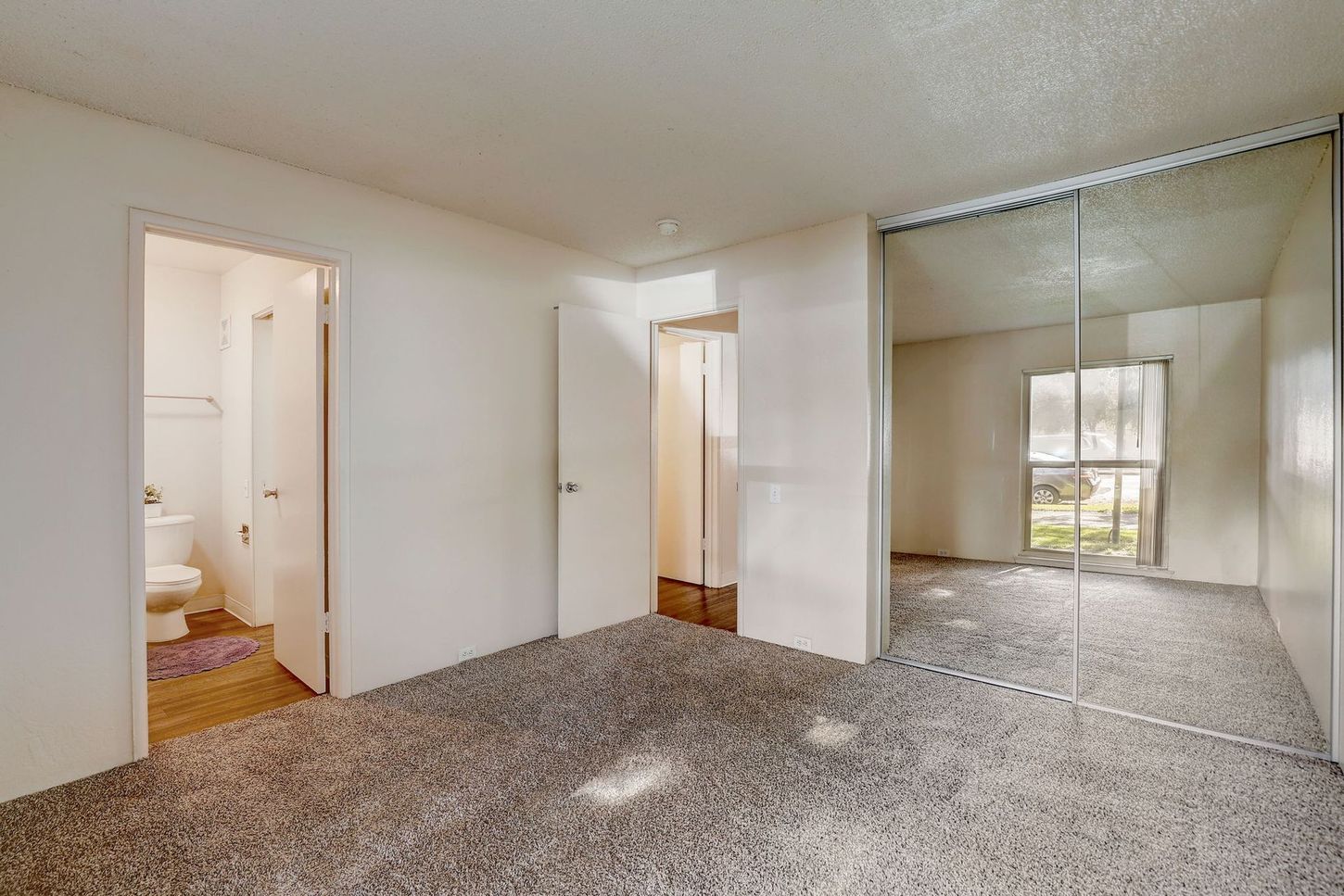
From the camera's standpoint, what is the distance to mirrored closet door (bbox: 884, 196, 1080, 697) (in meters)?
3.09

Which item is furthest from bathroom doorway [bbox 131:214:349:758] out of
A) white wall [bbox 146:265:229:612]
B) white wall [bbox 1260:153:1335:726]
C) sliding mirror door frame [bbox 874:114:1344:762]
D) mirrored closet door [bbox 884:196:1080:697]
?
white wall [bbox 1260:153:1335:726]

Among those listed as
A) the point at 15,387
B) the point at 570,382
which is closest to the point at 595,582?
the point at 570,382

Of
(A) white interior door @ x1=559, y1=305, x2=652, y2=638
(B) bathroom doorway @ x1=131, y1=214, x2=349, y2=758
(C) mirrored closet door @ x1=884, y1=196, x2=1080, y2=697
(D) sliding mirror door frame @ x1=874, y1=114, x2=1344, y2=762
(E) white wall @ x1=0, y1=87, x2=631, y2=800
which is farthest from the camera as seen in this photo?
(A) white interior door @ x1=559, y1=305, x2=652, y2=638

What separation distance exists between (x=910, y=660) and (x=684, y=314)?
2.67 metres

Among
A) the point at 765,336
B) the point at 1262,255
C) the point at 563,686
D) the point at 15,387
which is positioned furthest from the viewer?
the point at 765,336

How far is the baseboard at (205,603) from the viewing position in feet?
15.0

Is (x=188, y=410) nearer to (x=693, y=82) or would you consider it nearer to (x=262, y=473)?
(x=262, y=473)

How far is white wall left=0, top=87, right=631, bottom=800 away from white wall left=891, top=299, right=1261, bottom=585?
0.70 m

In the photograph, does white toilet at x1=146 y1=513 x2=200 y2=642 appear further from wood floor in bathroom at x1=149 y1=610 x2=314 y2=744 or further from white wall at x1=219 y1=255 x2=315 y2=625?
wood floor in bathroom at x1=149 y1=610 x2=314 y2=744

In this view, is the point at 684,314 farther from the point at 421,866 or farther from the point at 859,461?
the point at 421,866

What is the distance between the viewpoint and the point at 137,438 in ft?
8.10

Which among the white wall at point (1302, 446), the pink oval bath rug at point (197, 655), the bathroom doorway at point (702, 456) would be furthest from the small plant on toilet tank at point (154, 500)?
the white wall at point (1302, 446)

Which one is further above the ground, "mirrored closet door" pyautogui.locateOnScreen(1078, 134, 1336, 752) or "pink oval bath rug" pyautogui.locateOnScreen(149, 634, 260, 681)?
"mirrored closet door" pyautogui.locateOnScreen(1078, 134, 1336, 752)

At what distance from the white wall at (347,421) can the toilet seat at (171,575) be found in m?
1.65
